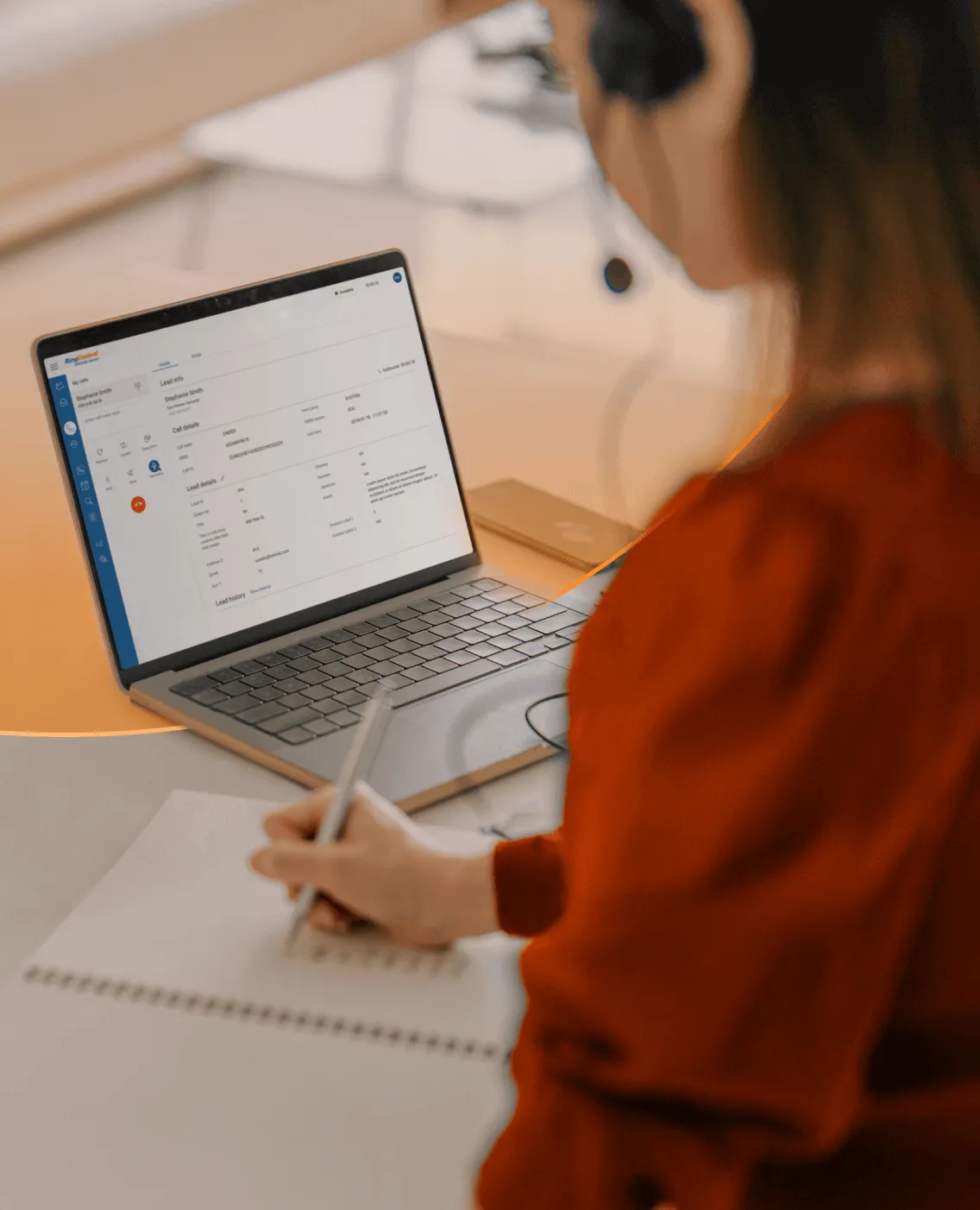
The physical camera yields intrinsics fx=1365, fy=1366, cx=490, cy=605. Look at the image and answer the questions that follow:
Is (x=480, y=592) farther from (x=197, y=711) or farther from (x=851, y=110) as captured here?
(x=851, y=110)

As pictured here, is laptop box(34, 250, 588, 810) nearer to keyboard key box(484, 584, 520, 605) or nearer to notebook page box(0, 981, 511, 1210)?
keyboard key box(484, 584, 520, 605)

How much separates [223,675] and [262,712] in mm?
48

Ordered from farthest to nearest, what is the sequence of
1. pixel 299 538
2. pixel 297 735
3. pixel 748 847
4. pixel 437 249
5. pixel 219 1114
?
pixel 437 249, pixel 299 538, pixel 297 735, pixel 219 1114, pixel 748 847

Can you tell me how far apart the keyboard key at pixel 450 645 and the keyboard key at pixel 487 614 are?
0.11 ft

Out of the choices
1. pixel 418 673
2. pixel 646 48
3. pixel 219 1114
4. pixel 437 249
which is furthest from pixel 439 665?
pixel 437 249

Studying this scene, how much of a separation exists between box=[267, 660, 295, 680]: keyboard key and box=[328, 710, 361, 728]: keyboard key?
0.17ft

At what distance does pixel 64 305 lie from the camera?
1.35 meters

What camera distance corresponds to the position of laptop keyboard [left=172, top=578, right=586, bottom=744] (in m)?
0.78

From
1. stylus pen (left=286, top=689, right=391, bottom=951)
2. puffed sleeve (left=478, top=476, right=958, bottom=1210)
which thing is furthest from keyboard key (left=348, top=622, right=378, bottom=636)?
puffed sleeve (left=478, top=476, right=958, bottom=1210)

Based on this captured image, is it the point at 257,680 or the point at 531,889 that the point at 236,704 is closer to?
the point at 257,680

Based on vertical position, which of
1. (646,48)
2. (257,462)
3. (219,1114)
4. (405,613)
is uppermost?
(646,48)

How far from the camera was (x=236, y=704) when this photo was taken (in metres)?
0.79

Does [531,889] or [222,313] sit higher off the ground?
[222,313]

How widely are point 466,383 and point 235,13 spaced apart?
0.68 metres
